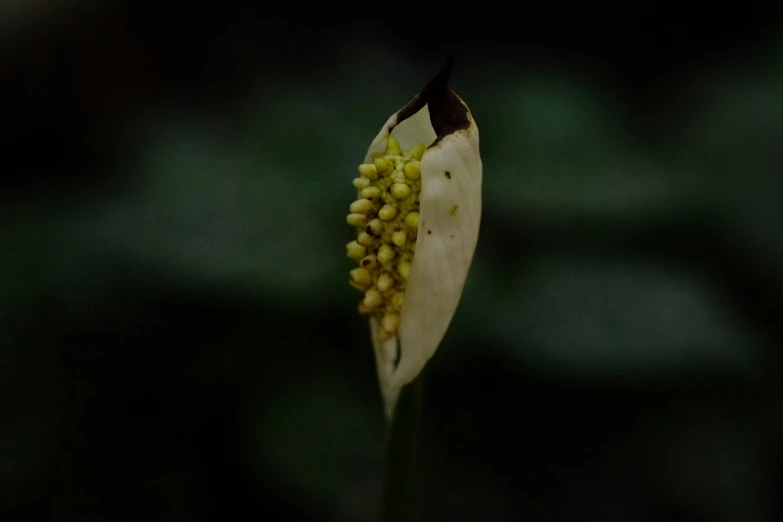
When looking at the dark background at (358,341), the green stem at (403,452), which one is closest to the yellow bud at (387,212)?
the green stem at (403,452)

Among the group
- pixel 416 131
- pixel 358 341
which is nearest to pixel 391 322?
pixel 416 131

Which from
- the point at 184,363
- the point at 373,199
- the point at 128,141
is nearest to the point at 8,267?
the point at 184,363

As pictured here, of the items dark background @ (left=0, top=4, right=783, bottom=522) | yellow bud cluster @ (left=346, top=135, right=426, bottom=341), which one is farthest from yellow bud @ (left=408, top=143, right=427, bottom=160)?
dark background @ (left=0, top=4, right=783, bottom=522)

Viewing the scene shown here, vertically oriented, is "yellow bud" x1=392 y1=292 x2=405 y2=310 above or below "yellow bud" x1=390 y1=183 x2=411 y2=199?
below

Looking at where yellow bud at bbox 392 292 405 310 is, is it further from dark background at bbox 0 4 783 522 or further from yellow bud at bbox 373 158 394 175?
dark background at bbox 0 4 783 522

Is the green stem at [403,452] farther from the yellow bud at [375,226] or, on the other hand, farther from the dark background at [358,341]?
the dark background at [358,341]
